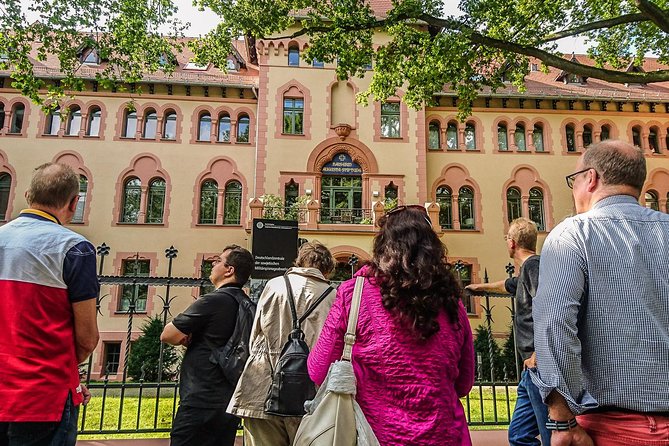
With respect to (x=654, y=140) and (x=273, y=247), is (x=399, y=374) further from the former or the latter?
(x=654, y=140)

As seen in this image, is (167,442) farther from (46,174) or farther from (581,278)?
(581,278)

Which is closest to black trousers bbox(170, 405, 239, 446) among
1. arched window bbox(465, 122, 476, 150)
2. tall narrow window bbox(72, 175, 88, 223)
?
tall narrow window bbox(72, 175, 88, 223)

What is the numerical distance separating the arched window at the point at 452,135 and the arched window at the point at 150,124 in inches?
575

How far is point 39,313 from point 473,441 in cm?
426

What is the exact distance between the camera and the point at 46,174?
2.63 meters

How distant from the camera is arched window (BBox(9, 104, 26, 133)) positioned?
21156mm

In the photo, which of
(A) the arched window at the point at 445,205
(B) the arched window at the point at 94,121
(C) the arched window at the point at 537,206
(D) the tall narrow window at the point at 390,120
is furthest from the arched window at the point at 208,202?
(C) the arched window at the point at 537,206

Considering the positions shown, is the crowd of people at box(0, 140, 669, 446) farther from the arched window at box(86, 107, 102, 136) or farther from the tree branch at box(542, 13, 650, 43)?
the arched window at box(86, 107, 102, 136)

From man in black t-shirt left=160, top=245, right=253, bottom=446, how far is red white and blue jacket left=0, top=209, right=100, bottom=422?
950 mm

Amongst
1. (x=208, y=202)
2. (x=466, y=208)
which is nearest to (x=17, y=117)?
(x=208, y=202)

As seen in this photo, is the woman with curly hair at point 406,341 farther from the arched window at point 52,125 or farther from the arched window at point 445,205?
the arched window at point 52,125

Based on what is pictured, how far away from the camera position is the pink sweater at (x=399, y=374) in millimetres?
2010

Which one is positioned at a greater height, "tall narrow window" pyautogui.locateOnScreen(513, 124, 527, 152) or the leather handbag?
"tall narrow window" pyautogui.locateOnScreen(513, 124, 527, 152)

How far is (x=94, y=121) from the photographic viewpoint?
21.7 m
